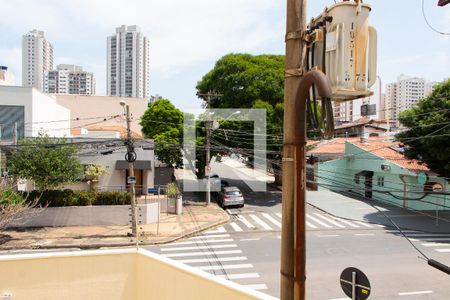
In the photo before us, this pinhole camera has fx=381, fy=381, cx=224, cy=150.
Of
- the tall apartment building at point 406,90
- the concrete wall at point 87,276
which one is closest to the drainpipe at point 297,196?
the concrete wall at point 87,276

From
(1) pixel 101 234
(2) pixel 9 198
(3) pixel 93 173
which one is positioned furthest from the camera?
(3) pixel 93 173

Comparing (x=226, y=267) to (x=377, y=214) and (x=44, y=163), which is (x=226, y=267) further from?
(x=377, y=214)

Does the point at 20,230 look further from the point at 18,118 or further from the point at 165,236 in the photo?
the point at 18,118

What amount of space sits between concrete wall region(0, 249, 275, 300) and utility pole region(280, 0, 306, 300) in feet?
9.91

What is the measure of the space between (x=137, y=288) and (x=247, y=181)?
33.3 m

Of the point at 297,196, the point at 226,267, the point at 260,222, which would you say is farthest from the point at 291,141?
the point at 260,222

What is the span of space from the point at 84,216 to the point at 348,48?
68.3 ft

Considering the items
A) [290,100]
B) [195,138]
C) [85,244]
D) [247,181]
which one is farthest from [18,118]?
[290,100]

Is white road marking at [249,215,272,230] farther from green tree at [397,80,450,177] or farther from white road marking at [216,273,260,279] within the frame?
green tree at [397,80,450,177]

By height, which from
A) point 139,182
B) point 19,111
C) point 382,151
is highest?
point 19,111

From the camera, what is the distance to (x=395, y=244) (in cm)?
1705

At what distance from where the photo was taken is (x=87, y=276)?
6.46 meters

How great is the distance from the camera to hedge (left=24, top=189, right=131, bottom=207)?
21.3 m

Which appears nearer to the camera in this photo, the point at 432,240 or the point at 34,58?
the point at 432,240
